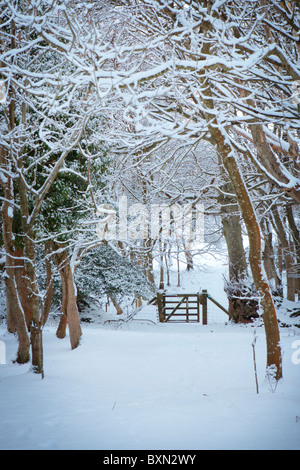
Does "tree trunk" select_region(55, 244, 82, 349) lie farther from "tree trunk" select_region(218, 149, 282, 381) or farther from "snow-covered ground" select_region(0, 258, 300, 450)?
"tree trunk" select_region(218, 149, 282, 381)

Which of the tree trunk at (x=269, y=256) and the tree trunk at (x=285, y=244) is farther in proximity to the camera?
the tree trunk at (x=269, y=256)

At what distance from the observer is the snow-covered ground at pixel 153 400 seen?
12.3ft

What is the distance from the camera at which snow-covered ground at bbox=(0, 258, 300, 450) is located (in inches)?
147

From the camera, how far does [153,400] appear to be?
5133mm

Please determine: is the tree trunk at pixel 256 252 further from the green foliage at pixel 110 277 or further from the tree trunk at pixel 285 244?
the green foliage at pixel 110 277

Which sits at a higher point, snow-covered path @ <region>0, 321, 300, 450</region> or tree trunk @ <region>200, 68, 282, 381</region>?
tree trunk @ <region>200, 68, 282, 381</region>

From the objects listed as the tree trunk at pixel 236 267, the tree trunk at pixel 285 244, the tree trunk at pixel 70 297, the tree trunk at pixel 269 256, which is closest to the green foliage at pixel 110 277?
the tree trunk at pixel 236 267

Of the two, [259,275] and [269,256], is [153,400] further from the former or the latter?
[269,256]

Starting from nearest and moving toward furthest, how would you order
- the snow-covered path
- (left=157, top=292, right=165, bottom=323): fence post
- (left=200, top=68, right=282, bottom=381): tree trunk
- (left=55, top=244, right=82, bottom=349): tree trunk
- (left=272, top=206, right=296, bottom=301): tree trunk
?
the snow-covered path, (left=200, top=68, right=282, bottom=381): tree trunk, (left=55, top=244, right=82, bottom=349): tree trunk, (left=272, top=206, right=296, bottom=301): tree trunk, (left=157, top=292, right=165, bottom=323): fence post

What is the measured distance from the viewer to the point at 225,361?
24.1 feet

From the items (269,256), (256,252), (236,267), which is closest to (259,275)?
(256,252)

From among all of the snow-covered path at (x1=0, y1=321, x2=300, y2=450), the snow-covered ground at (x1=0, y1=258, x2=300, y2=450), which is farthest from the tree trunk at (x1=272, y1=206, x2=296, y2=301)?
the snow-covered path at (x1=0, y1=321, x2=300, y2=450)

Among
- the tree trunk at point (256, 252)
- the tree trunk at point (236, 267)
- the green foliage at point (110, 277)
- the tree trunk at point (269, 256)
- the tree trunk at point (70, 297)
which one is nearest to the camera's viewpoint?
the tree trunk at point (256, 252)
